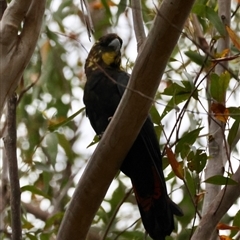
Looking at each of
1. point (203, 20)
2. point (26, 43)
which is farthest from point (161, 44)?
point (203, 20)

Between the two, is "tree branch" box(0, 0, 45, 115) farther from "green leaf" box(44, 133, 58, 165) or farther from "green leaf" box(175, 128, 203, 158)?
"green leaf" box(44, 133, 58, 165)

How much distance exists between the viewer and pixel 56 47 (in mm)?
3771

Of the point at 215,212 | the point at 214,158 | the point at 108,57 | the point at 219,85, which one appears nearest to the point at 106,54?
the point at 108,57

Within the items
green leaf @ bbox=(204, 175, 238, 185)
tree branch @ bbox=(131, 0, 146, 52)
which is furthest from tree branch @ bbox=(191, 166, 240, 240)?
tree branch @ bbox=(131, 0, 146, 52)

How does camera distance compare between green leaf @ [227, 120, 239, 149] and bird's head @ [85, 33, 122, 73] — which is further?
bird's head @ [85, 33, 122, 73]

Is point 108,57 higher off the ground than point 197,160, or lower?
higher

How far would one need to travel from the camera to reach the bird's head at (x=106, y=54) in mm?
2990

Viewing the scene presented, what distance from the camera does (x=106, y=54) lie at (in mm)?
3057

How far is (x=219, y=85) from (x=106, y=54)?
873 millimetres

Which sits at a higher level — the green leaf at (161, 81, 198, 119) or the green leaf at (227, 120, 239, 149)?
the green leaf at (161, 81, 198, 119)

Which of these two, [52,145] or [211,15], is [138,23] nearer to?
[211,15]

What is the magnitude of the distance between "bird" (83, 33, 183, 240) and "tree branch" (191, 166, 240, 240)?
30 cm

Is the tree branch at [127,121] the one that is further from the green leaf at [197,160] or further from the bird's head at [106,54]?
the bird's head at [106,54]

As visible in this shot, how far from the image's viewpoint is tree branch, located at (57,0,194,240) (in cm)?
180
